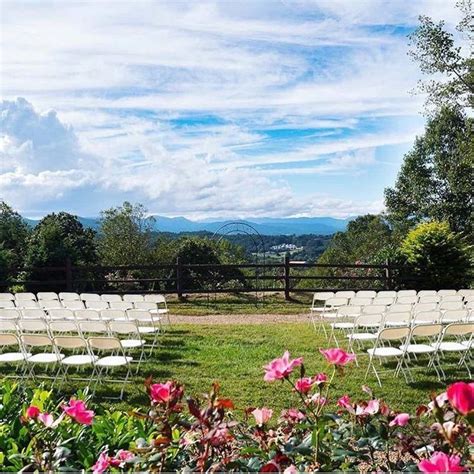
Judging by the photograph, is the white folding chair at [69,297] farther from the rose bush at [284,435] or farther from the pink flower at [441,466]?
the pink flower at [441,466]

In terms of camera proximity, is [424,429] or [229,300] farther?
[229,300]

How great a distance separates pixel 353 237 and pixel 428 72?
13.1 metres

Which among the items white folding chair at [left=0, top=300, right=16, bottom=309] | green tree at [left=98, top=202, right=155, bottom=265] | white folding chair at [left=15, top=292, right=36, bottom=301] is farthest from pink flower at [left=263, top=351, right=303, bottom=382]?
green tree at [left=98, top=202, right=155, bottom=265]

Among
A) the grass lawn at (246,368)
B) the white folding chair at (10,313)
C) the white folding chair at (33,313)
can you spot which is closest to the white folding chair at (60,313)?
the white folding chair at (33,313)

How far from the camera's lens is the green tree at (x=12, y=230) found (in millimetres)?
22844

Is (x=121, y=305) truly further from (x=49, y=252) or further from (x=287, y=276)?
(x=49, y=252)

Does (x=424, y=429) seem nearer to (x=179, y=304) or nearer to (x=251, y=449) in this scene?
(x=251, y=449)

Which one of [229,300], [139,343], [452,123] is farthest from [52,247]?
[452,123]

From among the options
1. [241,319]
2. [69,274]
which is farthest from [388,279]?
[69,274]

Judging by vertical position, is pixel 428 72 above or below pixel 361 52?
above

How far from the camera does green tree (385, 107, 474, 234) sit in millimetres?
27719

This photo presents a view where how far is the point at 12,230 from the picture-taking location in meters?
24.2

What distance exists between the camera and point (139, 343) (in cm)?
762

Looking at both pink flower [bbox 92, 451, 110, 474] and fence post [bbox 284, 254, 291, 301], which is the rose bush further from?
fence post [bbox 284, 254, 291, 301]
